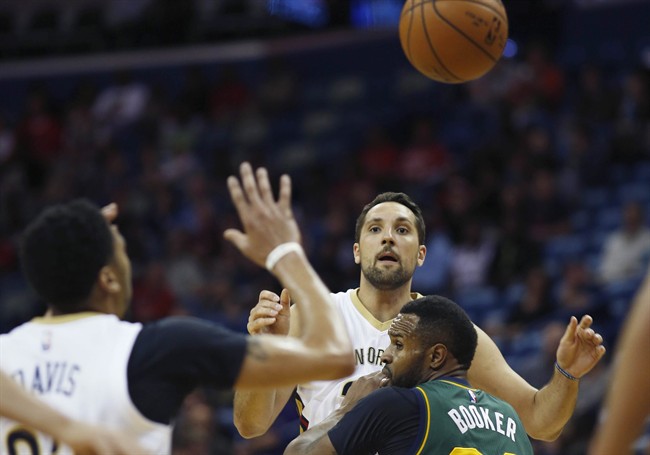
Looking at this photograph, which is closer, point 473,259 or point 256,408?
point 256,408

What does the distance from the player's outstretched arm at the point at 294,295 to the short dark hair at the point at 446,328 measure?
124 cm

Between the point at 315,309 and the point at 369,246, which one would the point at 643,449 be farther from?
the point at 315,309

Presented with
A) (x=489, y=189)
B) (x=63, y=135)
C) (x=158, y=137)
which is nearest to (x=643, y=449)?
(x=489, y=189)

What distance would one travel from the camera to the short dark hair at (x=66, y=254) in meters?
3.36

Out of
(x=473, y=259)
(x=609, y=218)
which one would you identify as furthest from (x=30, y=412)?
(x=609, y=218)

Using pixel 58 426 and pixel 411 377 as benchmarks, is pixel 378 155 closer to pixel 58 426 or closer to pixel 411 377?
pixel 411 377

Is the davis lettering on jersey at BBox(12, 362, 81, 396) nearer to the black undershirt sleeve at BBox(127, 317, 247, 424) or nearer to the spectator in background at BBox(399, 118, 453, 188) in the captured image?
the black undershirt sleeve at BBox(127, 317, 247, 424)

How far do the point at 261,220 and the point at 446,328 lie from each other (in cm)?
151

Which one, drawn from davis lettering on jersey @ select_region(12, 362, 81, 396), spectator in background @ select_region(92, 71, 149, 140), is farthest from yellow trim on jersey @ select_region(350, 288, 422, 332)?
spectator in background @ select_region(92, 71, 149, 140)

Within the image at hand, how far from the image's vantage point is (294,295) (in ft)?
11.2

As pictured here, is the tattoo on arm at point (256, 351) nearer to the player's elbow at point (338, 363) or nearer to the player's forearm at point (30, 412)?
the player's elbow at point (338, 363)

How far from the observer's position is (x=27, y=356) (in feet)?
11.1

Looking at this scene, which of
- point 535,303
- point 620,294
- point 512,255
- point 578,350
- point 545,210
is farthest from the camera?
point 545,210

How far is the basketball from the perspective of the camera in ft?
21.0
